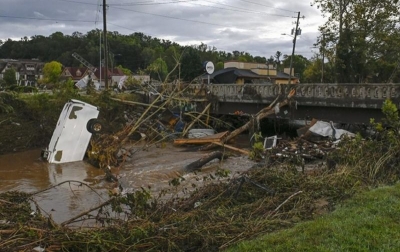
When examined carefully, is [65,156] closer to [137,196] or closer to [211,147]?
[211,147]

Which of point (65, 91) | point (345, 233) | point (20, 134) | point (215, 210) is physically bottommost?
point (20, 134)

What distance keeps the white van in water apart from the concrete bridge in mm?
8501

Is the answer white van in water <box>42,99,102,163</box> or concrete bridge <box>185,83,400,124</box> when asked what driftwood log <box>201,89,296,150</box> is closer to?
concrete bridge <box>185,83,400,124</box>

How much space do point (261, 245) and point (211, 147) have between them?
13.7 meters

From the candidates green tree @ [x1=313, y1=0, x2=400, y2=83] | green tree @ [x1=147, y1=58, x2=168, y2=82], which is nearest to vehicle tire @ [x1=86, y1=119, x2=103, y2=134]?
green tree @ [x1=147, y1=58, x2=168, y2=82]

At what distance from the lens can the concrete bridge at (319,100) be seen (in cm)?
1753

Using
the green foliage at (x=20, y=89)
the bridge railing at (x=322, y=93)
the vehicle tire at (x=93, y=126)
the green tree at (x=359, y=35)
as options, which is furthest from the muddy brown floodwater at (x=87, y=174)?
the green tree at (x=359, y=35)

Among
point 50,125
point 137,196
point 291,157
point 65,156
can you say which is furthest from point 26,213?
point 50,125

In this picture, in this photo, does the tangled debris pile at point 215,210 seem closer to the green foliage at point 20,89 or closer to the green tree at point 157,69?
the green tree at point 157,69

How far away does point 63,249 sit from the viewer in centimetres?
521

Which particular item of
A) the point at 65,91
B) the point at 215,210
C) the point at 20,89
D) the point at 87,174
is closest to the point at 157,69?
the point at 65,91

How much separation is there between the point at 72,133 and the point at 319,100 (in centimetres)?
1026

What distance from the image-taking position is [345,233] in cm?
527

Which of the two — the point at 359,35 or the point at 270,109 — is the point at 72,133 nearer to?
the point at 270,109
